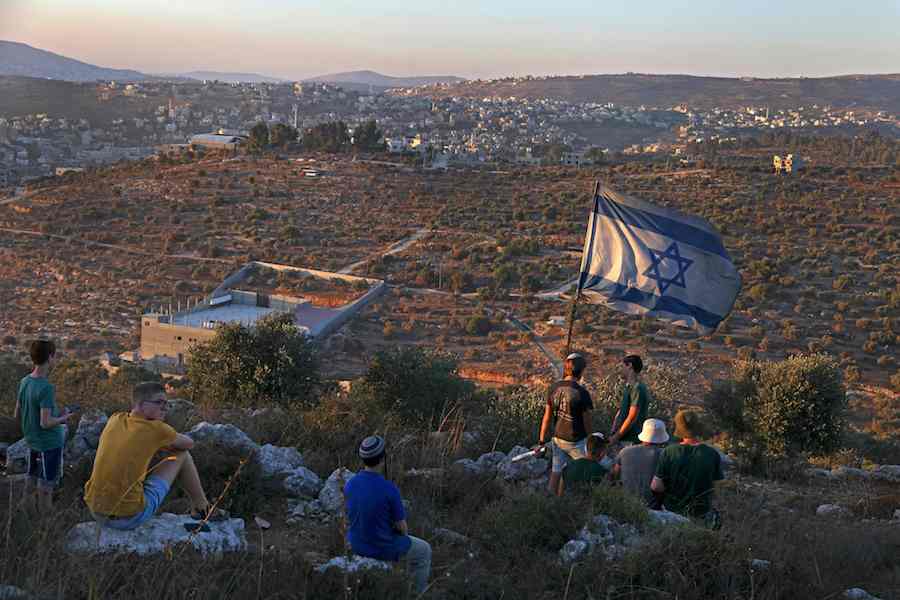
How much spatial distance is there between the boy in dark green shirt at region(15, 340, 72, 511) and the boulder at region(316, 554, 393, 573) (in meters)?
2.28

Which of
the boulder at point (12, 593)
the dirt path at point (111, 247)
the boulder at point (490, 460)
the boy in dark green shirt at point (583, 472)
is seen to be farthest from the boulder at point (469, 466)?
the dirt path at point (111, 247)

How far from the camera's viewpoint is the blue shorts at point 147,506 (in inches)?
190

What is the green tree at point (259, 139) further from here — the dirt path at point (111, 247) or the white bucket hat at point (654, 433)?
the white bucket hat at point (654, 433)

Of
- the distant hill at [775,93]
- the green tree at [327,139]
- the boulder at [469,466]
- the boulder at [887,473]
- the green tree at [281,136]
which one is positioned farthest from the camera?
the distant hill at [775,93]

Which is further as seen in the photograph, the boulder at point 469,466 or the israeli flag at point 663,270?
the israeli flag at point 663,270

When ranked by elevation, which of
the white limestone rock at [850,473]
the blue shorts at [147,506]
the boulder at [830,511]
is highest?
the blue shorts at [147,506]

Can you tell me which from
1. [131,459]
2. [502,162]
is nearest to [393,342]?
[131,459]

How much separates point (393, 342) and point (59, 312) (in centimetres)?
1147

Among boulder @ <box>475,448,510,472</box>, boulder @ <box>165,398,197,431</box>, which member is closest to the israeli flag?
boulder @ <box>475,448,510,472</box>

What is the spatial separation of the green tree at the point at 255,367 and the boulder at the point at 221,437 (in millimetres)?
4651

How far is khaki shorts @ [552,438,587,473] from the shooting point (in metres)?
6.78

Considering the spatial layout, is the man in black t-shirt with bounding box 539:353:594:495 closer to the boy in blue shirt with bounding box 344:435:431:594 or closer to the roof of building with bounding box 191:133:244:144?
the boy in blue shirt with bounding box 344:435:431:594

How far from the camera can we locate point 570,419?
680cm

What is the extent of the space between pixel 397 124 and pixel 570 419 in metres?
127
